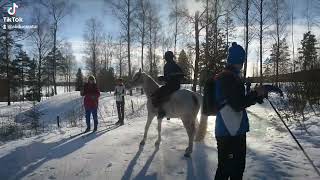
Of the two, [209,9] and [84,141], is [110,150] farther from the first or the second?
[209,9]

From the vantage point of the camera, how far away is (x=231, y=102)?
423 centimetres

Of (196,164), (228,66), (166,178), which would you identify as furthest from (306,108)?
(228,66)

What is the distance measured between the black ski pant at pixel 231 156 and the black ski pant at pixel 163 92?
381 cm

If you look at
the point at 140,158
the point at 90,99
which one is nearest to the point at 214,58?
the point at 90,99

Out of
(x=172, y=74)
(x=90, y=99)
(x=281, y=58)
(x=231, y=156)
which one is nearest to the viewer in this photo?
(x=231, y=156)

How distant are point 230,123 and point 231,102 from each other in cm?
31

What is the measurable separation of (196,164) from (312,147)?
9.56ft

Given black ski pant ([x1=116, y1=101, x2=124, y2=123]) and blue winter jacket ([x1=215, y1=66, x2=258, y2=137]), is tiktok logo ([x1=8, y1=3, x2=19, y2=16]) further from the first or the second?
blue winter jacket ([x1=215, y1=66, x2=258, y2=137])

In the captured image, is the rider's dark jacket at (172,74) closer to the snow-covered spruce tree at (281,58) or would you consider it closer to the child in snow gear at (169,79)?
the child in snow gear at (169,79)

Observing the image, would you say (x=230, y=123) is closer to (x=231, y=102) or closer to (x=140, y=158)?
(x=231, y=102)

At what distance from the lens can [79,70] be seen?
85688 mm

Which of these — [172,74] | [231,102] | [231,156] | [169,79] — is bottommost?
[231,156]

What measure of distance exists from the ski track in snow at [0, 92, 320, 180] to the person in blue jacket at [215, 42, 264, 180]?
1.92 m

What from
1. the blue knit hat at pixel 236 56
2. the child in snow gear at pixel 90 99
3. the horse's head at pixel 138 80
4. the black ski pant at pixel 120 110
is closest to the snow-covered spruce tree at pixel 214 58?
the black ski pant at pixel 120 110
